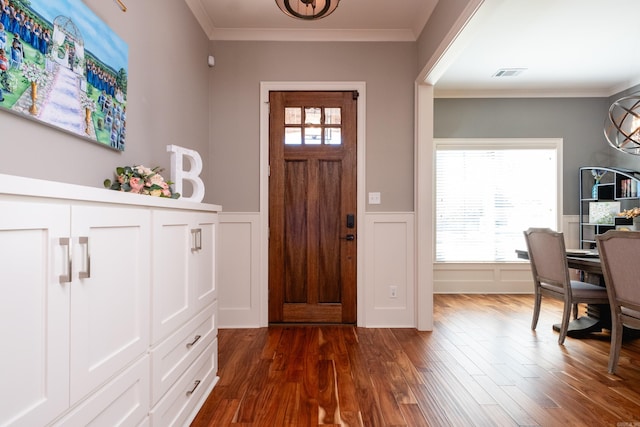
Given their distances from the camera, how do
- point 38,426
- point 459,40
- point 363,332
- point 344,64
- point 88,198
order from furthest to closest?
point 344,64 < point 363,332 < point 459,40 < point 88,198 < point 38,426

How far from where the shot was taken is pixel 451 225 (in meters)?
4.98

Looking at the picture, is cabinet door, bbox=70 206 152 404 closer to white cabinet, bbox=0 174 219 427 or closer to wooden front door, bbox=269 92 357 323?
white cabinet, bbox=0 174 219 427

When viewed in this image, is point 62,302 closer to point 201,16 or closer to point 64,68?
point 64,68

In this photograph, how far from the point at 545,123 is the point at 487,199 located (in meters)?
1.29

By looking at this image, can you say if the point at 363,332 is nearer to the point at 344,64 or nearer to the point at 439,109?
the point at 344,64

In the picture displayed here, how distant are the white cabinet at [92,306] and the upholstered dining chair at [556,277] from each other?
2.84 metres

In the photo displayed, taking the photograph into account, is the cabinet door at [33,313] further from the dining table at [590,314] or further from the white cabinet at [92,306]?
the dining table at [590,314]

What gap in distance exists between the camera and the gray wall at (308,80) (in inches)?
134

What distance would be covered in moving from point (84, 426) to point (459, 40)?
2848 millimetres

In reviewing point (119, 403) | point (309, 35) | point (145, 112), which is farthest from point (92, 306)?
point (309, 35)

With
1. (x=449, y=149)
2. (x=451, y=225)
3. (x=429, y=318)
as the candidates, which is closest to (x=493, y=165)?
(x=449, y=149)

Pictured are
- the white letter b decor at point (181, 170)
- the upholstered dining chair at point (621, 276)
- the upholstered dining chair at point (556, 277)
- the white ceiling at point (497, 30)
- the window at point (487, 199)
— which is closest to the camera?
the white letter b decor at point (181, 170)

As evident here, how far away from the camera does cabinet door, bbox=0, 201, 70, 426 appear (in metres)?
0.71

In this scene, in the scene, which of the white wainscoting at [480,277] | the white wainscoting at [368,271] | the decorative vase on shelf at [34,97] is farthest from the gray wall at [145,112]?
the white wainscoting at [480,277]
